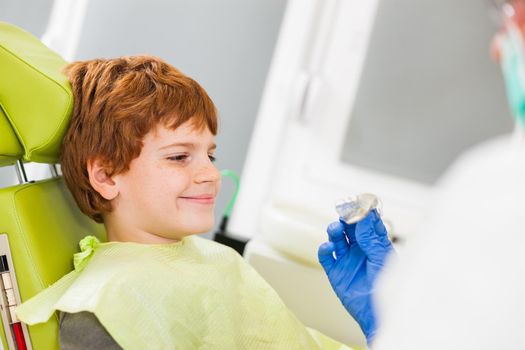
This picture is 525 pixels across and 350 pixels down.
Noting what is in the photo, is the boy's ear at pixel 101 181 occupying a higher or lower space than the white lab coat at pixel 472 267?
lower

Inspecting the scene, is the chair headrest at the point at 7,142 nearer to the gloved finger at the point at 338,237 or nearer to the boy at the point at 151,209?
the boy at the point at 151,209

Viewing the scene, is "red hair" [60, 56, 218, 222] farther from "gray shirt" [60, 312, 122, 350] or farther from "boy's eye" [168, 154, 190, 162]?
"gray shirt" [60, 312, 122, 350]

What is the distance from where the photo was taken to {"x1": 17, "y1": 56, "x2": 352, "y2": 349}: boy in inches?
44.8

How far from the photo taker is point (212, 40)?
2.43 metres

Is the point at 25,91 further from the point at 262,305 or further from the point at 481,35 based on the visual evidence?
the point at 481,35

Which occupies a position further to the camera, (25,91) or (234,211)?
(234,211)

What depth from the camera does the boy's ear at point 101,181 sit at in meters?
1.26

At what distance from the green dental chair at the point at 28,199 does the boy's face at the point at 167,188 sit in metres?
0.15

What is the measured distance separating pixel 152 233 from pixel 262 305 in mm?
305

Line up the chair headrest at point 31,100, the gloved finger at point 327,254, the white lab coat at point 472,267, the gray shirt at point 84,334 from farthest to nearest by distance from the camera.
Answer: the gloved finger at point 327,254 < the chair headrest at point 31,100 < the gray shirt at point 84,334 < the white lab coat at point 472,267

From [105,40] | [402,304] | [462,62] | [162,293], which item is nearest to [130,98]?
[162,293]

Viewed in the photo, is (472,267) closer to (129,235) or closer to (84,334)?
(84,334)

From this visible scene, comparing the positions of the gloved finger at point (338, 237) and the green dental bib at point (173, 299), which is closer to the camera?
the green dental bib at point (173, 299)

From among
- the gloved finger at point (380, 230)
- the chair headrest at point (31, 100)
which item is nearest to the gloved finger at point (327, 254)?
the gloved finger at point (380, 230)
